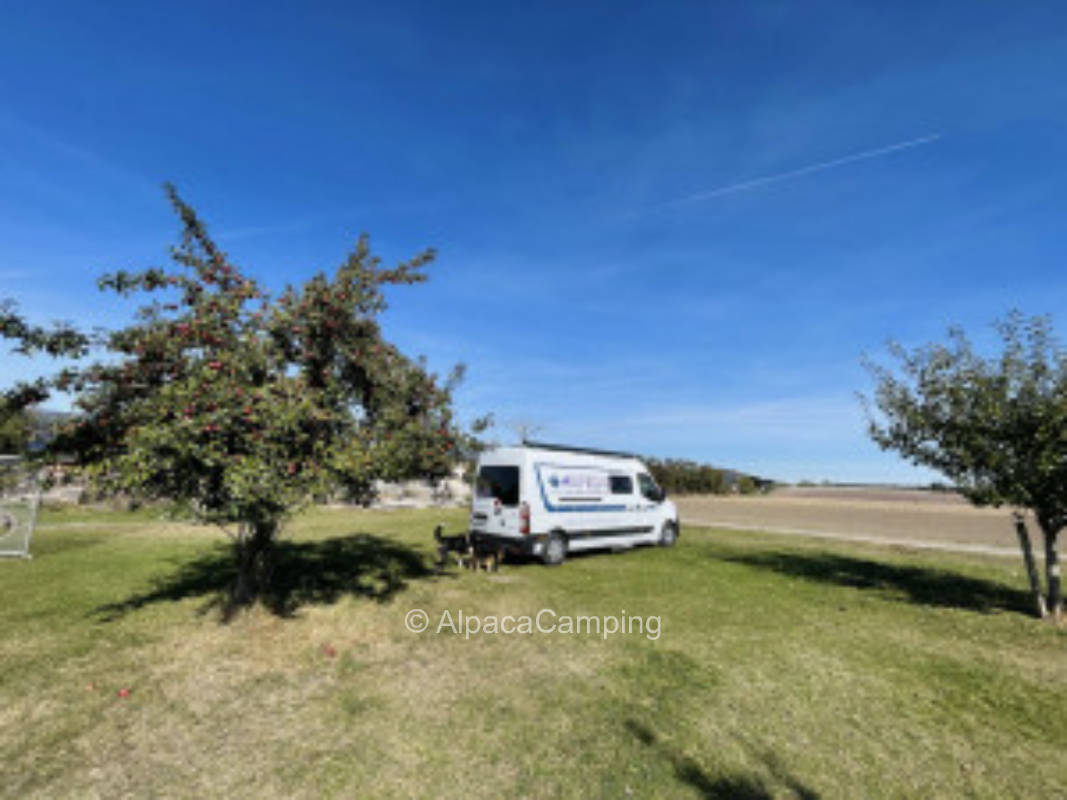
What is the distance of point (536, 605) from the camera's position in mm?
8852

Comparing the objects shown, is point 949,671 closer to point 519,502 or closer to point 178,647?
point 519,502

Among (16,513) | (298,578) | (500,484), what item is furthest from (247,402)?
(16,513)

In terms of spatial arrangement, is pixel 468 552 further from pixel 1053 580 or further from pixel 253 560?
pixel 1053 580

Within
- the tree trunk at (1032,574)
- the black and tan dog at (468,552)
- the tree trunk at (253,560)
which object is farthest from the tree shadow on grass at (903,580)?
the tree trunk at (253,560)

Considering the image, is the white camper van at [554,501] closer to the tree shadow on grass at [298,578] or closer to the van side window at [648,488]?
the van side window at [648,488]

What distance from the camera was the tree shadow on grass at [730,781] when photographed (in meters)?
3.79

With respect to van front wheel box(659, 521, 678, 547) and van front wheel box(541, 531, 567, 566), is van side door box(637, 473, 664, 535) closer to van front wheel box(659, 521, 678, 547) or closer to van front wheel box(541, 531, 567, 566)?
van front wheel box(659, 521, 678, 547)

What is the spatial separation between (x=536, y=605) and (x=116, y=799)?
19.9 feet

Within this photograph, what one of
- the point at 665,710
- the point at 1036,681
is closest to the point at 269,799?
the point at 665,710

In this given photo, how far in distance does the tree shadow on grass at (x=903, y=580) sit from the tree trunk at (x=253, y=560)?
36.2 ft

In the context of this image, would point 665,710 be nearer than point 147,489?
Yes

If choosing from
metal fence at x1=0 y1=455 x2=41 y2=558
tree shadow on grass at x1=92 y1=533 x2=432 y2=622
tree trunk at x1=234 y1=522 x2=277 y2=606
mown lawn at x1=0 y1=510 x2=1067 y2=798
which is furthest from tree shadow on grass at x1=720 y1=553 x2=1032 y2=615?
metal fence at x1=0 y1=455 x2=41 y2=558

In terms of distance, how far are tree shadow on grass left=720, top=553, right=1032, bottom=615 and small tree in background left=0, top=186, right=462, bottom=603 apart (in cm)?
953

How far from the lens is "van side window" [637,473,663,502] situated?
1552 centimetres
